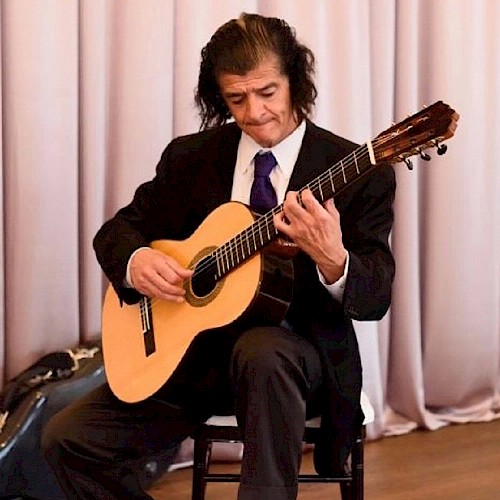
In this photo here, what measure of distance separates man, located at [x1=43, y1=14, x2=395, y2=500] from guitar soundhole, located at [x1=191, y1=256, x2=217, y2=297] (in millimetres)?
21

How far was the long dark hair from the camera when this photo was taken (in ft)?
6.20

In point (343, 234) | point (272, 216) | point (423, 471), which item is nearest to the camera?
point (272, 216)

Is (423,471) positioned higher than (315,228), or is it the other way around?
(315,228)

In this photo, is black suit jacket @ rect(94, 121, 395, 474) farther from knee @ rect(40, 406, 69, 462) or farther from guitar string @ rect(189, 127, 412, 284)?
knee @ rect(40, 406, 69, 462)

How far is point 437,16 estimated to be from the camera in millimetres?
2857

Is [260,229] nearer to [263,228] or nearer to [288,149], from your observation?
[263,228]

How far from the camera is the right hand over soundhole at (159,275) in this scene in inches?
73.5

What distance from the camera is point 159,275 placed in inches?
74.2

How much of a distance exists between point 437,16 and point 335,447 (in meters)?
1.48

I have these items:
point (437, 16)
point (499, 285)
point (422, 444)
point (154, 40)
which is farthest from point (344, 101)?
point (422, 444)

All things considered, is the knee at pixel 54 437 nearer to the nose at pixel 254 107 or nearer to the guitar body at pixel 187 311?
the guitar body at pixel 187 311

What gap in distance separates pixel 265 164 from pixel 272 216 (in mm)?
220

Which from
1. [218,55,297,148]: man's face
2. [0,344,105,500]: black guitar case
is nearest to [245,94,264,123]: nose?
[218,55,297,148]: man's face

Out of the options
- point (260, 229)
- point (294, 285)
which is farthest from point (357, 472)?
point (260, 229)
